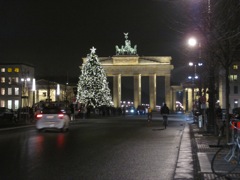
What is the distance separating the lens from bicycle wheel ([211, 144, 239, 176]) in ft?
34.8

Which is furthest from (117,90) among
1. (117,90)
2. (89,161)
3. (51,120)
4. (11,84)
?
(89,161)

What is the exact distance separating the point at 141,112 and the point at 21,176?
239ft

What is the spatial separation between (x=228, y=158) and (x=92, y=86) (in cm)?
7190

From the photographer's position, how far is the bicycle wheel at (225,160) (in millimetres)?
10602

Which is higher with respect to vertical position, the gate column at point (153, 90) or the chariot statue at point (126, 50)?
the chariot statue at point (126, 50)

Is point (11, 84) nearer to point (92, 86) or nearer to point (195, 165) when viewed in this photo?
point (92, 86)

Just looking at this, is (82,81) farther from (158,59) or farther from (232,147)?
(232,147)

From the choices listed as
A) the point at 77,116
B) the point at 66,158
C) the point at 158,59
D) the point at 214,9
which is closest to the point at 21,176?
the point at 66,158

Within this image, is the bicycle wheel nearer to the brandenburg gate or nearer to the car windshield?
the car windshield

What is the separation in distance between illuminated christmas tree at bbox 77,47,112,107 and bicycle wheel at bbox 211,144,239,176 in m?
70.2

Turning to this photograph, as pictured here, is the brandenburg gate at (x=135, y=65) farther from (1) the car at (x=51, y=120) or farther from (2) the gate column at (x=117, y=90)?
(1) the car at (x=51, y=120)

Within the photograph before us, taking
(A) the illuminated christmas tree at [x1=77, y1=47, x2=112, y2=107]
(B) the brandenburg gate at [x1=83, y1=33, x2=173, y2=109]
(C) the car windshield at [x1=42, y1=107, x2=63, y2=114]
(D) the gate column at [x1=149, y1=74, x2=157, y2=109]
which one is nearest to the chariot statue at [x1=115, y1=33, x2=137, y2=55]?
(B) the brandenburg gate at [x1=83, y1=33, x2=173, y2=109]

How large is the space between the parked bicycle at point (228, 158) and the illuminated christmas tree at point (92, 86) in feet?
230

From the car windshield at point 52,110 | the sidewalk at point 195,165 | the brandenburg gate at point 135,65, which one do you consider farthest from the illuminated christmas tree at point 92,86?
the sidewalk at point 195,165
